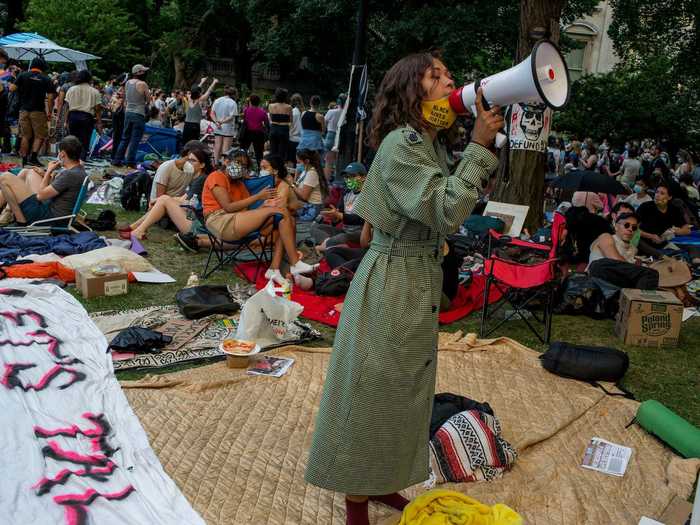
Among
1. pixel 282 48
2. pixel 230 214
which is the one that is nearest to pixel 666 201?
pixel 230 214

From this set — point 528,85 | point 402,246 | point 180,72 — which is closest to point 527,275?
point 402,246

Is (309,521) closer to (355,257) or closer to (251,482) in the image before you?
(251,482)

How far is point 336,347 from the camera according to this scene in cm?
278

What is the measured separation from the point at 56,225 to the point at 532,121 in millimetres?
5461

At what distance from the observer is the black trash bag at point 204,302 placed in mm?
5754

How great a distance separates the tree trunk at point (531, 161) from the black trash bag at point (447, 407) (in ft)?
16.1

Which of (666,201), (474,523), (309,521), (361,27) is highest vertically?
(361,27)

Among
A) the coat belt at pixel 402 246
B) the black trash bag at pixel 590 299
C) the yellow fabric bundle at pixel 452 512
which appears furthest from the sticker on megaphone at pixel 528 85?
the black trash bag at pixel 590 299

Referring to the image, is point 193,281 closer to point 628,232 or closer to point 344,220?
point 344,220

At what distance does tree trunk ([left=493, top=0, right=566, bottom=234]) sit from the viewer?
28.0 feet

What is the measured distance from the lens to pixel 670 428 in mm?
4090

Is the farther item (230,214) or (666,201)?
(666,201)

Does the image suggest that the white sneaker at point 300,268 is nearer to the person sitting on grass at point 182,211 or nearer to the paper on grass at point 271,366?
the person sitting on grass at point 182,211

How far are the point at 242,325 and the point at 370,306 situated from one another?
8.52 feet
